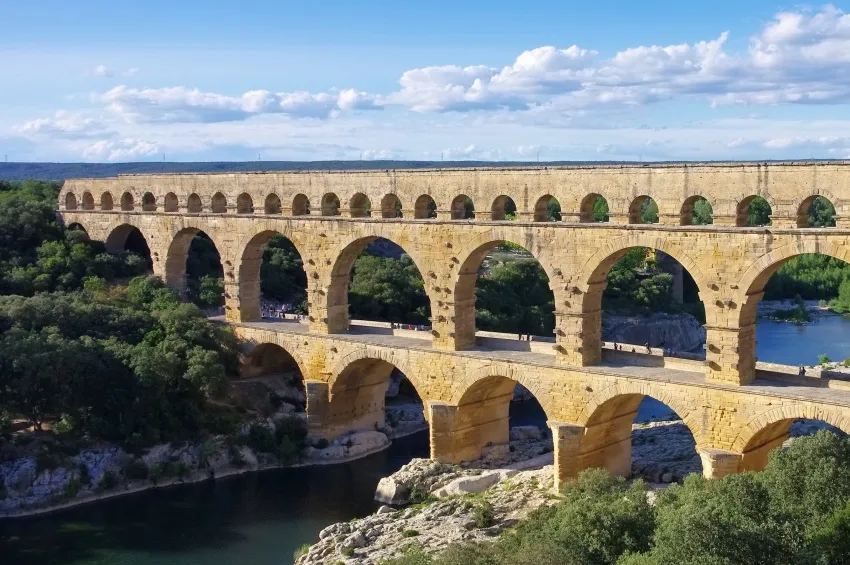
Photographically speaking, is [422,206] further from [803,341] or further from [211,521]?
[803,341]

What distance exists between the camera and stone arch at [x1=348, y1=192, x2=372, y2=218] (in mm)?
24469

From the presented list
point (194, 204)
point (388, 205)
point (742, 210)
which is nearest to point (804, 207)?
point (742, 210)

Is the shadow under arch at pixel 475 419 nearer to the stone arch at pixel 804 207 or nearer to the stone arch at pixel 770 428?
the stone arch at pixel 770 428

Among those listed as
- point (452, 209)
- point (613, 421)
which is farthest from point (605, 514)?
point (452, 209)

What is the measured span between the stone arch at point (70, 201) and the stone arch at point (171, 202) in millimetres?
6921

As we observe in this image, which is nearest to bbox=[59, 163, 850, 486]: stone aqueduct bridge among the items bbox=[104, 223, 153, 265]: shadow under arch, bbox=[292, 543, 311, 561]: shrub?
bbox=[292, 543, 311, 561]: shrub

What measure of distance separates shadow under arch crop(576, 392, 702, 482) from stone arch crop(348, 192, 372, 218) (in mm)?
7565

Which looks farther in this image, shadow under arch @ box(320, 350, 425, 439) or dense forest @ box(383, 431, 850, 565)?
shadow under arch @ box(320, 350, 425, 439)

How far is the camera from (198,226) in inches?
1120

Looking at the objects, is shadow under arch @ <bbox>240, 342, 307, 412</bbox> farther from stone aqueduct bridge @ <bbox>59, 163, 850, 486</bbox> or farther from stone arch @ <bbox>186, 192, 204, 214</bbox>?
stone arch @ <bbox>186, 192, 204, 214</bbox>

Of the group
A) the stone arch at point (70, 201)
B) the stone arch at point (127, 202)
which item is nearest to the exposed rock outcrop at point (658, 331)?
the stone arch at point (127, 202)

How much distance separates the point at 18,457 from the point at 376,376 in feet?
28.2

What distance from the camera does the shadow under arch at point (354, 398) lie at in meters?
24.7

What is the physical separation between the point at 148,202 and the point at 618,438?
17810 mm
